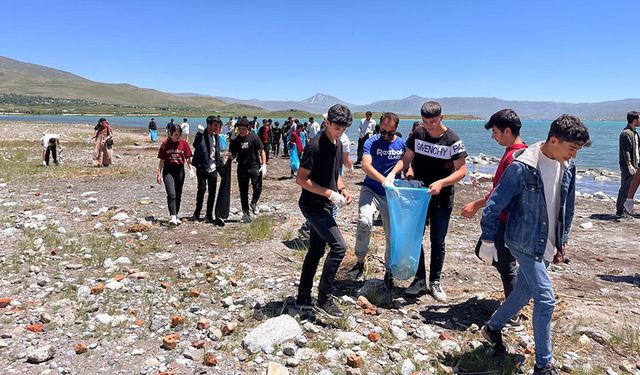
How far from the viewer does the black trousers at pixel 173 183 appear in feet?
28.7

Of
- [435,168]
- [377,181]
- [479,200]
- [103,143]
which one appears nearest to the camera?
[479,200]

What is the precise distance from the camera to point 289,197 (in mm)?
12625

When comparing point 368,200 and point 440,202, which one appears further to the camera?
point 368,200

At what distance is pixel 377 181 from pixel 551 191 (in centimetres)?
212

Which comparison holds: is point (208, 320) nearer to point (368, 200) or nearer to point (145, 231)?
point (368, 200)

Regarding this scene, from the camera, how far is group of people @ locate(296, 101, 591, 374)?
3430mm

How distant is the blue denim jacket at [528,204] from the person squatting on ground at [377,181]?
1.84 m

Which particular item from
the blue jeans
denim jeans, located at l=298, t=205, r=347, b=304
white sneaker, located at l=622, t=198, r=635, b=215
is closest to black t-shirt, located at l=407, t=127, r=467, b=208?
denim jeans, located at l=298, t=205, r=347, b=304

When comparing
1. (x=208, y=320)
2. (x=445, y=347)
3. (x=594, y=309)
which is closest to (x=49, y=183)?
(x=208, y=320)

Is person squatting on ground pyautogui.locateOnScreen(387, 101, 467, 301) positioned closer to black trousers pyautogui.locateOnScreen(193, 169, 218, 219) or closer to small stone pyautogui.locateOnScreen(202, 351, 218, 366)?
small stone pyautogui.locateOnScreen(202, 351, 218, 366)

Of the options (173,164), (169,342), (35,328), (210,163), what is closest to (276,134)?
(210,163)

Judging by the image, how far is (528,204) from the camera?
3461 millimetres

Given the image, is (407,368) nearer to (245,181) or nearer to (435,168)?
(435,168)

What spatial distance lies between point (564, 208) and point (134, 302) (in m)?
4.46
